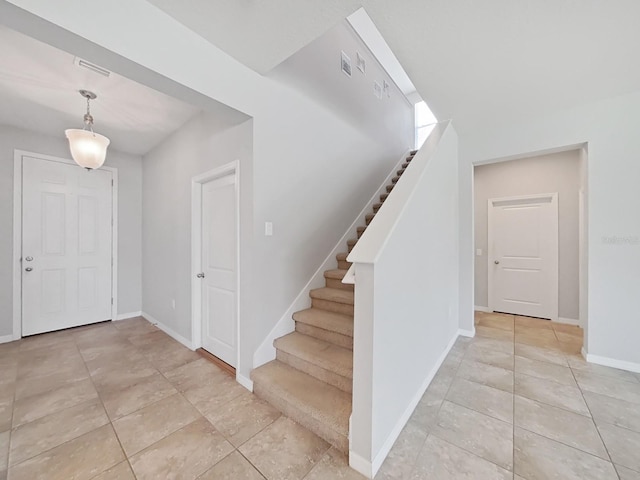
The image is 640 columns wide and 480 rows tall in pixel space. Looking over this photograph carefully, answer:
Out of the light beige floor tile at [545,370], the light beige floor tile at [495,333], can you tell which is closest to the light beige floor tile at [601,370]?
the light beige floor tile at [545,370]

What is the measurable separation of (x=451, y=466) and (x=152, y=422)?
190 centimetres

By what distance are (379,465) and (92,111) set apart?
4.07 meters

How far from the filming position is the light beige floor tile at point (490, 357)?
2.46m

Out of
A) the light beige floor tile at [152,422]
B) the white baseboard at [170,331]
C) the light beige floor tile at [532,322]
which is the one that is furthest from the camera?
the light beige floor tile at [532,322]

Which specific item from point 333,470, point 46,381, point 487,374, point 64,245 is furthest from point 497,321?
point 64,245

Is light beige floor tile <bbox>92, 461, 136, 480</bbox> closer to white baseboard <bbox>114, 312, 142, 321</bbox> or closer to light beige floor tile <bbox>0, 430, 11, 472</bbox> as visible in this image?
light beige floor tile <bbox>0, 430, 11, 472</bbox>

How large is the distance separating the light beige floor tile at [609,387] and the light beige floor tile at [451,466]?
1.45 metres

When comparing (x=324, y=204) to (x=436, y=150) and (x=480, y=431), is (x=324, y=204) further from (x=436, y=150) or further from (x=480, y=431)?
(x=480, y=431)

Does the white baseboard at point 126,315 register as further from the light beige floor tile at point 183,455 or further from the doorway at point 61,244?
the light beige floor tile at point 183,455

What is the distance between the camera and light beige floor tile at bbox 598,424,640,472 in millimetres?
1374

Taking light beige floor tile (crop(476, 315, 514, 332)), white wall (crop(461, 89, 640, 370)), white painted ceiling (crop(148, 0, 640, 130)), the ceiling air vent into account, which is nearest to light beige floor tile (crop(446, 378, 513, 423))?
white wall (crop(461, 89, 640, 370))

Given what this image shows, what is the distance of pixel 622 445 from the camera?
1.48 meters

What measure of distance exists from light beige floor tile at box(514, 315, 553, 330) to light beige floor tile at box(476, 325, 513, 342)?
0.45 meters

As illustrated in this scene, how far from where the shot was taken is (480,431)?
5.24 ft
